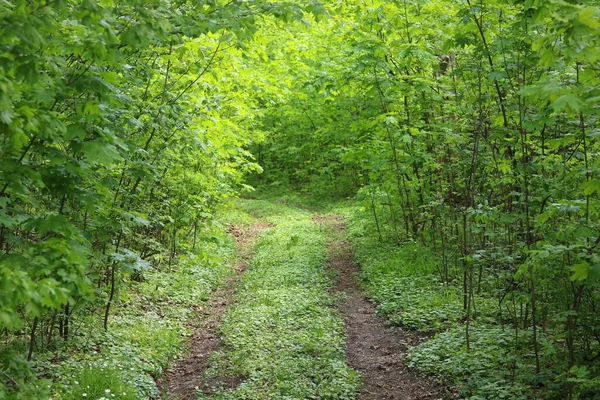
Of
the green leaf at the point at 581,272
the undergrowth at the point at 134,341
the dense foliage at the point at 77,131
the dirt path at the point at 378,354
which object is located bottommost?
the dirt path at the point at 378,354

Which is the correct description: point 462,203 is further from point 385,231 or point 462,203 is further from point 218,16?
point 218,16

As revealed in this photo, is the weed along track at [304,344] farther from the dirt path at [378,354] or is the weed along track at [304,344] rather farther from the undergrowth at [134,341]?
the undergrowth at [134,341]

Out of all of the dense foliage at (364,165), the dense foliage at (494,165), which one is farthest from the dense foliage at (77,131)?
the dense foliage at (494,165)

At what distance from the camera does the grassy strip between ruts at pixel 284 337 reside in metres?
6.69

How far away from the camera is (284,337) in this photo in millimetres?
8352

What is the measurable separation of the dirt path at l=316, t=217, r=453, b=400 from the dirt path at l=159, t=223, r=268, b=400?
2.32 meters

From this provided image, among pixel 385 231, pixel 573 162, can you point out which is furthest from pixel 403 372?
pixel 385 231

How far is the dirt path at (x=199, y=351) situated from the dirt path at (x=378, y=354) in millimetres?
2324

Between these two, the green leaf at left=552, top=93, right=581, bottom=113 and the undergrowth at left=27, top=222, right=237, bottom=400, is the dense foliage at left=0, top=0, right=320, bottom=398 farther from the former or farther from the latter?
the green leaf at left=552, top=93, right=581, bottom=113

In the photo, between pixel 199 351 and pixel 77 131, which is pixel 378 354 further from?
pixel 77 131

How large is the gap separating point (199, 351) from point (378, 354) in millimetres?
2973

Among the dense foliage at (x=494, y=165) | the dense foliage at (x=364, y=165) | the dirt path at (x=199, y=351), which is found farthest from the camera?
the dirt path at (x=199, y=351)

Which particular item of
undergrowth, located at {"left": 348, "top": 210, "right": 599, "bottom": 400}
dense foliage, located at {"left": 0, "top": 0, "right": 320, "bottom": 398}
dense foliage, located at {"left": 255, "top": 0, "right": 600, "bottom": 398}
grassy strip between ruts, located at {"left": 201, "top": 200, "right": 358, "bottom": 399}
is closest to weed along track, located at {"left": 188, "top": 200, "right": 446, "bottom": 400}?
grassy strip between ruts, located at {"left": 201, "top": 200, "right": 358, "bottom": 399}

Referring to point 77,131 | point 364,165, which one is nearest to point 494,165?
point 77,131
